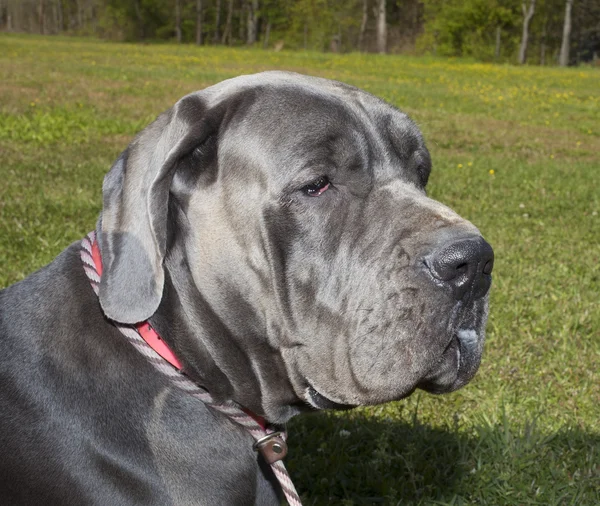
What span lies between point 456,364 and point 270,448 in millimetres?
617

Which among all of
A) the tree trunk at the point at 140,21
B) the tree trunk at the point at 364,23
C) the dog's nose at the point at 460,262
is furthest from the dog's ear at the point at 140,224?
the tree trunk at the point at 140,21

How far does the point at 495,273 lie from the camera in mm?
6238

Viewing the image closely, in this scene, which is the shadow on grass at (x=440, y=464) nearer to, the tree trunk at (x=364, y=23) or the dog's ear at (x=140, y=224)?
the dog's ear at (x=140, y=224)

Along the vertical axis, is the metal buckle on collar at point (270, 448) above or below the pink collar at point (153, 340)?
below

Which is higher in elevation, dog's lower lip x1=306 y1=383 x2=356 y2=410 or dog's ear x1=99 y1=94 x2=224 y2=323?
dog's ear x1=99 y1=94 x2=224 y2=323

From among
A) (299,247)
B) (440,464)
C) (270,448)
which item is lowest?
(440,464)

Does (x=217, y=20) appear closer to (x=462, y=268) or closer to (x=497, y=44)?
(x=497, y=44)

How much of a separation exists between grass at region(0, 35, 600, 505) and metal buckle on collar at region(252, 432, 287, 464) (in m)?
0.98

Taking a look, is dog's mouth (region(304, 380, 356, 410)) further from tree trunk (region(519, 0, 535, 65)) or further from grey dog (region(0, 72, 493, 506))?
tree trunk (region(519, 0, 535, 65))

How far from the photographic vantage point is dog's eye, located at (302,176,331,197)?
2344 millimetres

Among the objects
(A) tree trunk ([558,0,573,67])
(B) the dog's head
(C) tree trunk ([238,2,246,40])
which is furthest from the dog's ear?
(C) tree trunk ([238,2,246,40])

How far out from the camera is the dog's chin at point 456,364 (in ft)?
7.53

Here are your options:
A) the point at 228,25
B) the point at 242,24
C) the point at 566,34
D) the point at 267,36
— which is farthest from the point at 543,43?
the point at 242,24

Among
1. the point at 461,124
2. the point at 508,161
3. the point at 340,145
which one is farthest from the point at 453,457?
the point at 461,124
